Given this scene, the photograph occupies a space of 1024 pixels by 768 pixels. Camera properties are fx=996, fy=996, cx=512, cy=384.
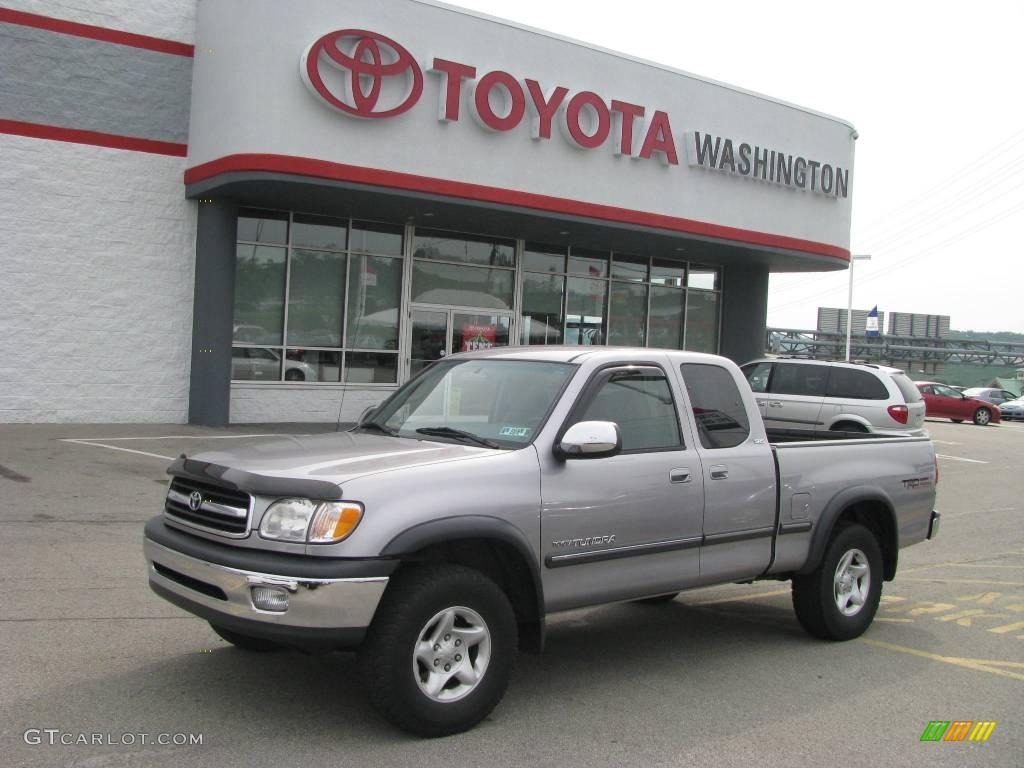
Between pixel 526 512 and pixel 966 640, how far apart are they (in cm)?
382

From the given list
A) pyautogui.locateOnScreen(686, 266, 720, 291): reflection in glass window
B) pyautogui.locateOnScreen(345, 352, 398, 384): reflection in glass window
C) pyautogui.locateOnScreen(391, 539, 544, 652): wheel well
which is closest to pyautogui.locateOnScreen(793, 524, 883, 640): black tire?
pyautogui.locateOnScreen(391, 539, 544, 652): wheel well

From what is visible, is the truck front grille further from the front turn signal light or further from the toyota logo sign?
the toyota logo sign

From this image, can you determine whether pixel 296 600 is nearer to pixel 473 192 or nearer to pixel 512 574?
pixel 512 574

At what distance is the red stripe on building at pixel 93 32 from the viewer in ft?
52.2

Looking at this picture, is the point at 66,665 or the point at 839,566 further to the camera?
the point at 839,566

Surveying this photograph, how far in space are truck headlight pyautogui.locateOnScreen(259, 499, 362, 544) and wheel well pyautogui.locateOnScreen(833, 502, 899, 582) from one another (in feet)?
13.0

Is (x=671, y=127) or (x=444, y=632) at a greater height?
(x=671, y=127)

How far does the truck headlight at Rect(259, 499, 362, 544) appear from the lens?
4.29m

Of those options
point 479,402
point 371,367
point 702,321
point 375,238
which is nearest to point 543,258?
point 375,238

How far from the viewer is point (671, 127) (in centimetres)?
2003

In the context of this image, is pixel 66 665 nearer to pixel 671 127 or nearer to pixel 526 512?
pixel 526 512

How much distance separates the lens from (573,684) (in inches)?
216

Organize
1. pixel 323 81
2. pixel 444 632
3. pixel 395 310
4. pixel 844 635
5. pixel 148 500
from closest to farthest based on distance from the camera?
pixel 444 632 < pixel 844 635 < pixel 148 500 < pixel 323 81 < pixel 395 310

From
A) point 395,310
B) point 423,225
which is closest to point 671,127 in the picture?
point 423,225
